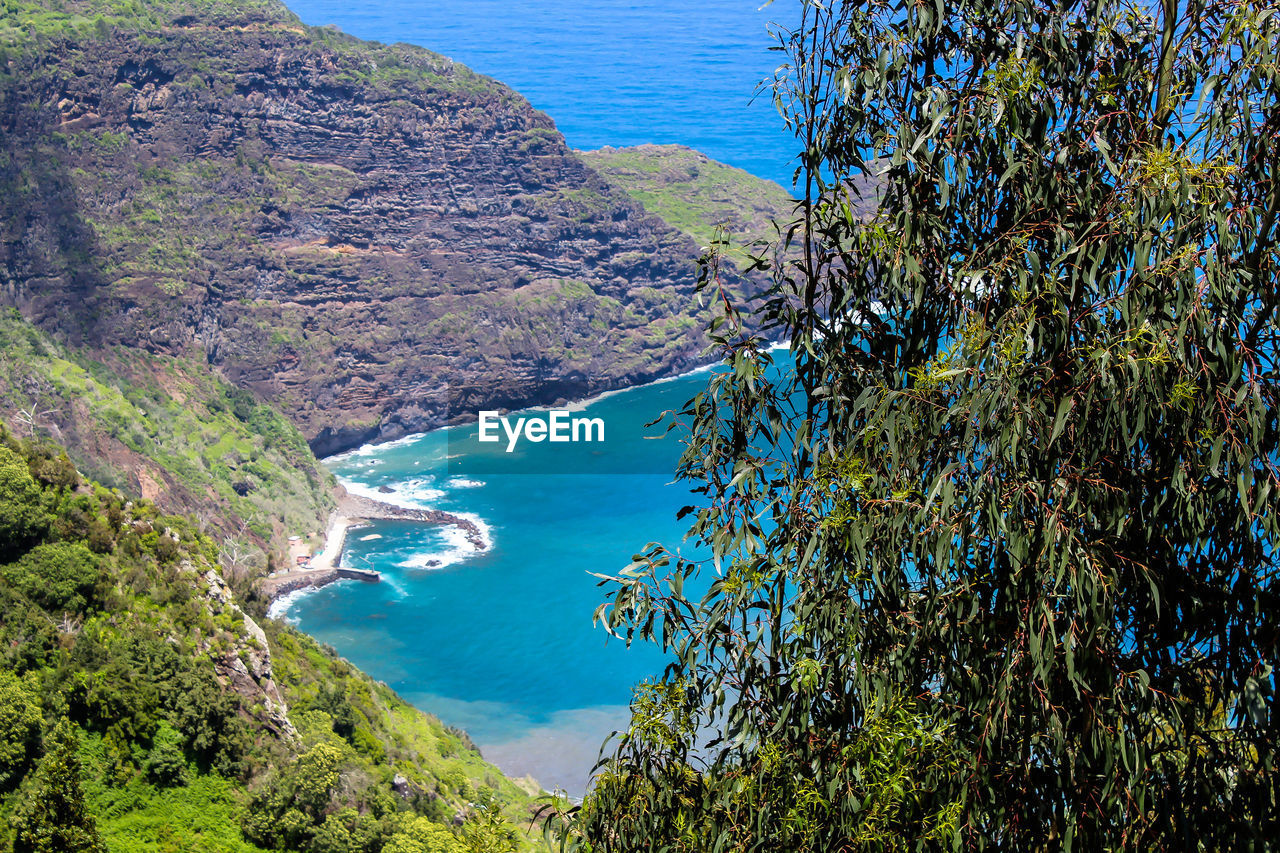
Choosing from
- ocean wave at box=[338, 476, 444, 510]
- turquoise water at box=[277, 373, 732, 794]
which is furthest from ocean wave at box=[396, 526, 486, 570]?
ocean wave at box=[338, 476, 444, 510]

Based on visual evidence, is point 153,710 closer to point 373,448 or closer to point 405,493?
point 405,493

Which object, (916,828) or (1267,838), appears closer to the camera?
(1267,838)

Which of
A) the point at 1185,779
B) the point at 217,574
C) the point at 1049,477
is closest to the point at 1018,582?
the point at 1049,477

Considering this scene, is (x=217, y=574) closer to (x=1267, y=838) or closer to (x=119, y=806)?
(x=119, y=806)

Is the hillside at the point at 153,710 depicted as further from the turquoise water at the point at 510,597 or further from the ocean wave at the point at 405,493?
the ocean wave at the point at 405,493

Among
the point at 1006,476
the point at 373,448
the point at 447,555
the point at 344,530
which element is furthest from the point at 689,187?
the point at 1006,476

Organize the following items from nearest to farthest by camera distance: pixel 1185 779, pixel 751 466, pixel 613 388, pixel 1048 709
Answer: pixel 1048 709
pixel 1185 779
pixel 751 466
pixel 613 388

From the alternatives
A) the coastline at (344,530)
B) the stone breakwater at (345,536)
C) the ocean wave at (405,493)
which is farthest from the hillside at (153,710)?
the ocean wave at (405,493)
